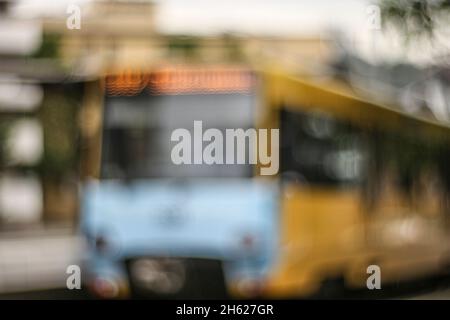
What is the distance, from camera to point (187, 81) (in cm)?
912

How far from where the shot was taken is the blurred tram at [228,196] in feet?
28.8

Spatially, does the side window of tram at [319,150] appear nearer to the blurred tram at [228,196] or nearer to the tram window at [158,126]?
the blurred tram at [228,196]

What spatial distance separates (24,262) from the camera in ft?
49.7

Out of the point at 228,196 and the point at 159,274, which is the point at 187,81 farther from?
the point at 159,274

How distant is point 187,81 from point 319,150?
1.38 metres

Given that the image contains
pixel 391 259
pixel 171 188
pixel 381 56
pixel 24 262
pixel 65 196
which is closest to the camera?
pixel 381 56

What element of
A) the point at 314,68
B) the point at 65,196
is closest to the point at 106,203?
the point at 314,68

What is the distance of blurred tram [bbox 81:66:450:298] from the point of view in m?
8.77

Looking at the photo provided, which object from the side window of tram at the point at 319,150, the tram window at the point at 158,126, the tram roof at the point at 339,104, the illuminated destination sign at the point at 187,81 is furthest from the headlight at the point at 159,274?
the tram roof at the point at 339,104

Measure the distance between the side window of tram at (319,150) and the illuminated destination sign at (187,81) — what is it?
0.51 m

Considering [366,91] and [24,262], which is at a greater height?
[366,91]
